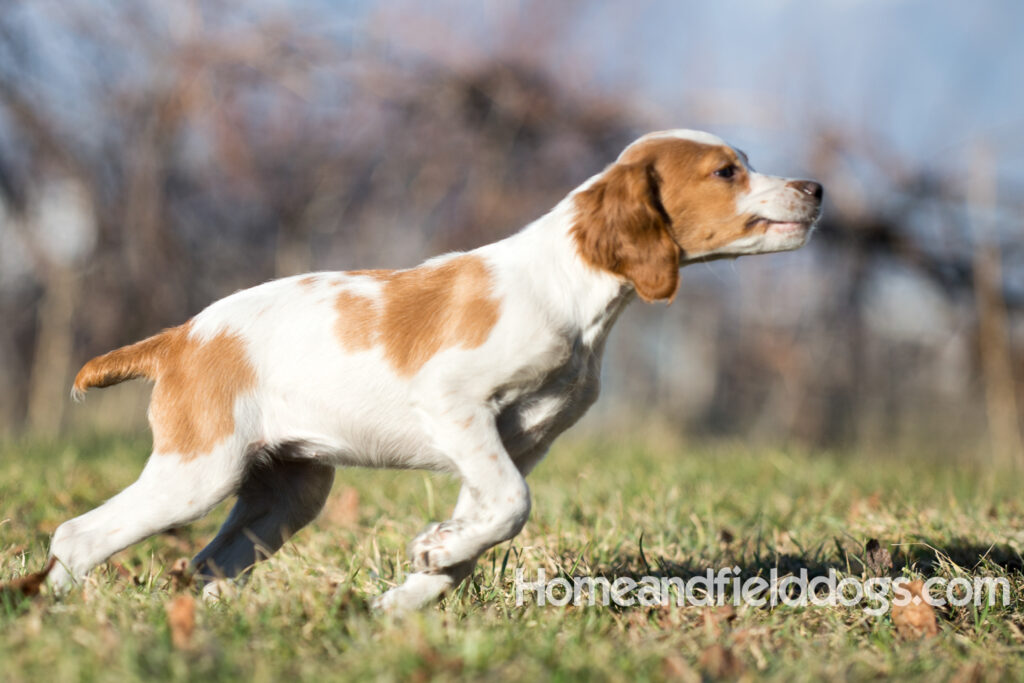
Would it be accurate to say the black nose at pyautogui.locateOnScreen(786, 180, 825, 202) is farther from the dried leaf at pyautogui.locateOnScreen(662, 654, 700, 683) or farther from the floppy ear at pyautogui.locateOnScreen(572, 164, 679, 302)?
the dried leaf at pyautogui.locateOnScreen(662, 654, 700, 683)

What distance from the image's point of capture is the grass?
6.40ft

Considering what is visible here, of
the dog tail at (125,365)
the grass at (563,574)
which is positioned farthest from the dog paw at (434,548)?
the dog tail at (125,365)

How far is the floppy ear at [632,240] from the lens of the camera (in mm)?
2850

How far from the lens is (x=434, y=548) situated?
259cm

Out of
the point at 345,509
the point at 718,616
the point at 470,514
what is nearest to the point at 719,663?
the point at 718,616

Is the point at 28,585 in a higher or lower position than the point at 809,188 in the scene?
lower

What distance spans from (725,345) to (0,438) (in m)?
6.51

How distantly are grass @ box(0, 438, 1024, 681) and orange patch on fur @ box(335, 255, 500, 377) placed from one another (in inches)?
25.5

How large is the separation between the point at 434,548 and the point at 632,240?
1021 mm

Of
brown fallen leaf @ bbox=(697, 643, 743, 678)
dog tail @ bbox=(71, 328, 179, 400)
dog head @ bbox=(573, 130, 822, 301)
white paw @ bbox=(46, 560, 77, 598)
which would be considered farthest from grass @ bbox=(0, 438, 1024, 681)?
dog head @ bbox=(573, 130, 822, 301)

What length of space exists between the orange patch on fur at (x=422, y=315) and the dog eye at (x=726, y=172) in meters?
0.80

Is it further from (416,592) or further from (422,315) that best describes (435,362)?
(416,592)

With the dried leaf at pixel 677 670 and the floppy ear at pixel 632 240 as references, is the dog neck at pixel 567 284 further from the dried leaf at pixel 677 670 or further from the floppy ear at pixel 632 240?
the dried leaf at pixel 677 670

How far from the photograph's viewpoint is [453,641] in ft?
6.81
